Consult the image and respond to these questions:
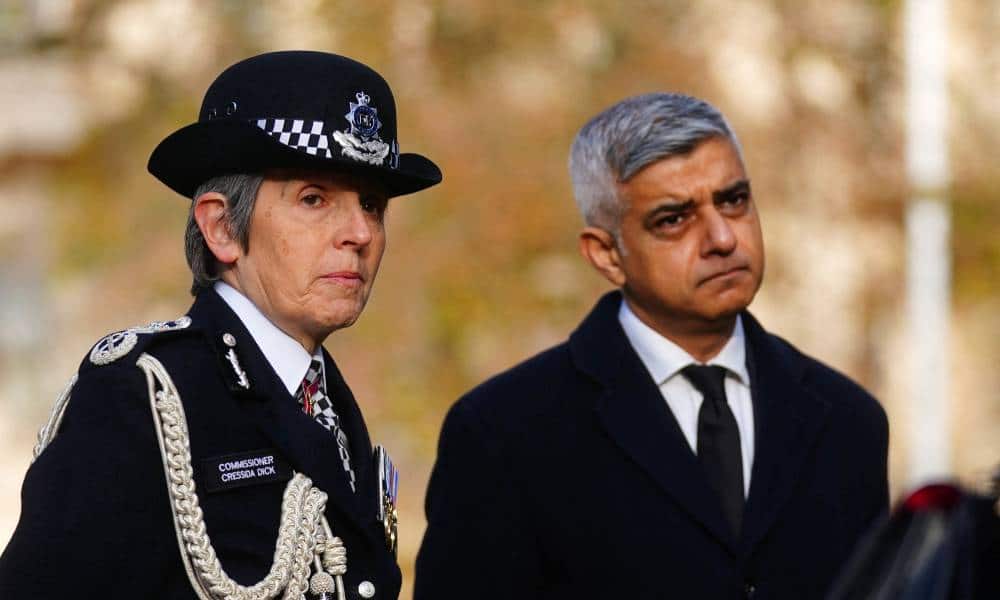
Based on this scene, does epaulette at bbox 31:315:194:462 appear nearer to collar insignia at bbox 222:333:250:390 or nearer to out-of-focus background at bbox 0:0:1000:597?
collar insignia at bbox 222:333:250:390

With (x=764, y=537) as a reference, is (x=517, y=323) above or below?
above

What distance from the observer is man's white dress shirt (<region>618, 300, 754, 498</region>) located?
411 centimetres

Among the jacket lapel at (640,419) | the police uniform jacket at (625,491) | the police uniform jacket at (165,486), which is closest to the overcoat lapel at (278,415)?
the police uniform jacket at (165,486)

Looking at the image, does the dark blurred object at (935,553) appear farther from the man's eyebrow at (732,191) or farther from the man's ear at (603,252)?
the man's ear at (603,252)

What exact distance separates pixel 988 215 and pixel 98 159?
24.0 feet

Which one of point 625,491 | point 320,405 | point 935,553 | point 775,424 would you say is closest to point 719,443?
point 775,424

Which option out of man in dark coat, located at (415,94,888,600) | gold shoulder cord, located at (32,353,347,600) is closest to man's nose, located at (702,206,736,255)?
man in dark coat, located at (415,94,888,600)

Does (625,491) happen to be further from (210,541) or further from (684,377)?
(210,541)

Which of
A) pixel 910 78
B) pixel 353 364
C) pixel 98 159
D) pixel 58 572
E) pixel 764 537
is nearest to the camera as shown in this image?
pixel 58 572

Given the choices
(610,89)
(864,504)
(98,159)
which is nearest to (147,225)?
(98,159)

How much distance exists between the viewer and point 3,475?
12.8 meters

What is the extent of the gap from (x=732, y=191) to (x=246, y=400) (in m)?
1.58

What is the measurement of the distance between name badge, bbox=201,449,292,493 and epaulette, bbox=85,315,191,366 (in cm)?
26

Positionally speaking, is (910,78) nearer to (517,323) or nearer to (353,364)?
(517,323)
